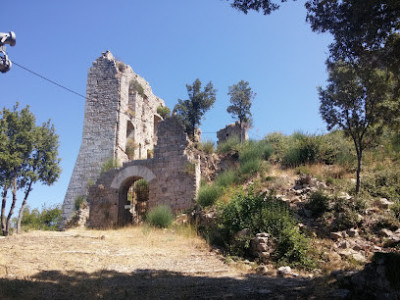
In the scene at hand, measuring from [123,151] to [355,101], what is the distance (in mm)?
13323

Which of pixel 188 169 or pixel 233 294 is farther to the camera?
pixel 188 169

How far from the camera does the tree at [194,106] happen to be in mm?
17703

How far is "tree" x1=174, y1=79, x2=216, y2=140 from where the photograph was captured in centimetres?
1770

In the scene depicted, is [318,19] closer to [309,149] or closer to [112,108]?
[309,149]

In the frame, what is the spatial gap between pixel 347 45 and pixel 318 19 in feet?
2.36


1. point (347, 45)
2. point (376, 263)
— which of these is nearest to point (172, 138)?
point (347, 45)

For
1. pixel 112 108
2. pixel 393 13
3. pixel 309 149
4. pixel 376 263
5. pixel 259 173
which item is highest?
pixel 112 108

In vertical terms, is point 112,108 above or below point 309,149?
above

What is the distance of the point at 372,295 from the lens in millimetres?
3623

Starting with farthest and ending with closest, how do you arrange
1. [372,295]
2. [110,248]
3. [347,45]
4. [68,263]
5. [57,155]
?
[57,155], [110,248], [68,263], [347,45], [372,295]

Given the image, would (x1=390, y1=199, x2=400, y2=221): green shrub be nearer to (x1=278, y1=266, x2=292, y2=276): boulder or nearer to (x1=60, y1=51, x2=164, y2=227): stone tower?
(x1=278, y1=266, x2=292, y2=276): boulder

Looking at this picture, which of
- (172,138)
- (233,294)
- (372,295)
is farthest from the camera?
(172,138)

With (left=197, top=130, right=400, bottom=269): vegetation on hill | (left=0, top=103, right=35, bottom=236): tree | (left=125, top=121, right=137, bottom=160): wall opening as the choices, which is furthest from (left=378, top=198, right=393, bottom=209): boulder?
(left=0, top=103, right=35, bottom=236): tree

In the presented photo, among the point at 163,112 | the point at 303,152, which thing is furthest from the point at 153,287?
the point at 163,112
